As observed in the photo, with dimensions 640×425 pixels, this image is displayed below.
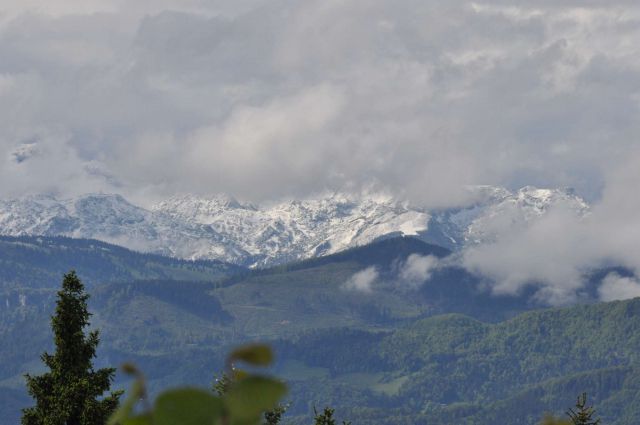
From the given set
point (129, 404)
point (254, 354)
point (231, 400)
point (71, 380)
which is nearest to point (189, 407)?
point (231, 400)

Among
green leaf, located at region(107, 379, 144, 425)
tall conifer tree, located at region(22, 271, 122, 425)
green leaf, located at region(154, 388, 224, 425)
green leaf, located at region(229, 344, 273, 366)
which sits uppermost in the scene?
tall conifer tree, located at region(22, 271, 122, 425)

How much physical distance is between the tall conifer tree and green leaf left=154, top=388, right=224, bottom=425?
99.8 feet

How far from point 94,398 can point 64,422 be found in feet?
4.00

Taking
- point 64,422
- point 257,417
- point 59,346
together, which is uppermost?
point 59,346

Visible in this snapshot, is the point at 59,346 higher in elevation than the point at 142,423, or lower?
higher

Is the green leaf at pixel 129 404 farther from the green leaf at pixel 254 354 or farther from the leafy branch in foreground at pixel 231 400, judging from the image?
the green leaf at pixel 254 354

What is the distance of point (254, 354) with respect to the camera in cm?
437

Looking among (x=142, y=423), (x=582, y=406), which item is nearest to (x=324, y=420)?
(x=582, y=406)

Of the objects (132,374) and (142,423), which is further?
(142,423)

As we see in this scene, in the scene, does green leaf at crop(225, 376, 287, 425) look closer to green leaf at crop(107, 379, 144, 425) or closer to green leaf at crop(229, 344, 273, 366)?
green leaf at crop(229, 344, 273, 366)

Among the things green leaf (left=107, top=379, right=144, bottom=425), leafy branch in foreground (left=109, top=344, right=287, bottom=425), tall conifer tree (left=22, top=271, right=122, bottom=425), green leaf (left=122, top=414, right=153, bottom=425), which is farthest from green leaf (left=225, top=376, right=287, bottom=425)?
→ tall conifer tree (left=22, top=271, right=122, bottom=425)

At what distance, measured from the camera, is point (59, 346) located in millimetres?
38750

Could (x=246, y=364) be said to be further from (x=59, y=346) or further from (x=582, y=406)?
(x=582, y=406)

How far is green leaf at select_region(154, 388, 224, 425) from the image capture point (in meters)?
4.24
